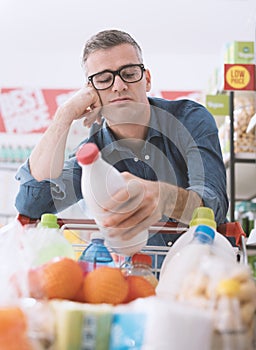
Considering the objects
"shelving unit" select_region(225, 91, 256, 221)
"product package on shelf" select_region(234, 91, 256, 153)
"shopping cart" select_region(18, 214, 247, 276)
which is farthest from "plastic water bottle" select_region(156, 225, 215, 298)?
"product package on shelf" select_region(234, 91, 256, 153)

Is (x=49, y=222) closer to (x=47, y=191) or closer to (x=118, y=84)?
(x=47, y=191)

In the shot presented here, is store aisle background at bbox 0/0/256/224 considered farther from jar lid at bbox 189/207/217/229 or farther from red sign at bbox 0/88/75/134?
jar lid at bbox 189/207/217/229

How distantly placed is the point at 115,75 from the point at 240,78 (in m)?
2.58

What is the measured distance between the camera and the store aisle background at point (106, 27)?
5406mm

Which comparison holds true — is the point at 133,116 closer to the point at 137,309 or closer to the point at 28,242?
the point at 28,242

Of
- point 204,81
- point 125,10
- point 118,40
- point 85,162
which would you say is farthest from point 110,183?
point 204,81

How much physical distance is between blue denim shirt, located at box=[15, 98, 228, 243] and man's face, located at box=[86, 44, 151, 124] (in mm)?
109

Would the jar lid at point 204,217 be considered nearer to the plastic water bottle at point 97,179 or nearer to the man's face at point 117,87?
the plastic water bottle at point 97,179

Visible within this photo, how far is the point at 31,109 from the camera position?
6.43 meters

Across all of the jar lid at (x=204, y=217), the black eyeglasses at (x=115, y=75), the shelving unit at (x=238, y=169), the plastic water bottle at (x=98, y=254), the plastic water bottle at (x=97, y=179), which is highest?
the black eyeglasses at (x=115, y=75)

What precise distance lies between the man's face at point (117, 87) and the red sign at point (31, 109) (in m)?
4.94

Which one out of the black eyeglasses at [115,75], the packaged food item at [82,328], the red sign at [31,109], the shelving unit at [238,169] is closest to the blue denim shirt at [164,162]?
the black eyeglasses at [115,75]

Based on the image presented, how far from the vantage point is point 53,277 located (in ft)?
2.46

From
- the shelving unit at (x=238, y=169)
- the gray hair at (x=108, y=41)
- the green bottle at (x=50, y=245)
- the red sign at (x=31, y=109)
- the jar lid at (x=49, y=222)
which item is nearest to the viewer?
the green bottle at (x=50, y=245)
